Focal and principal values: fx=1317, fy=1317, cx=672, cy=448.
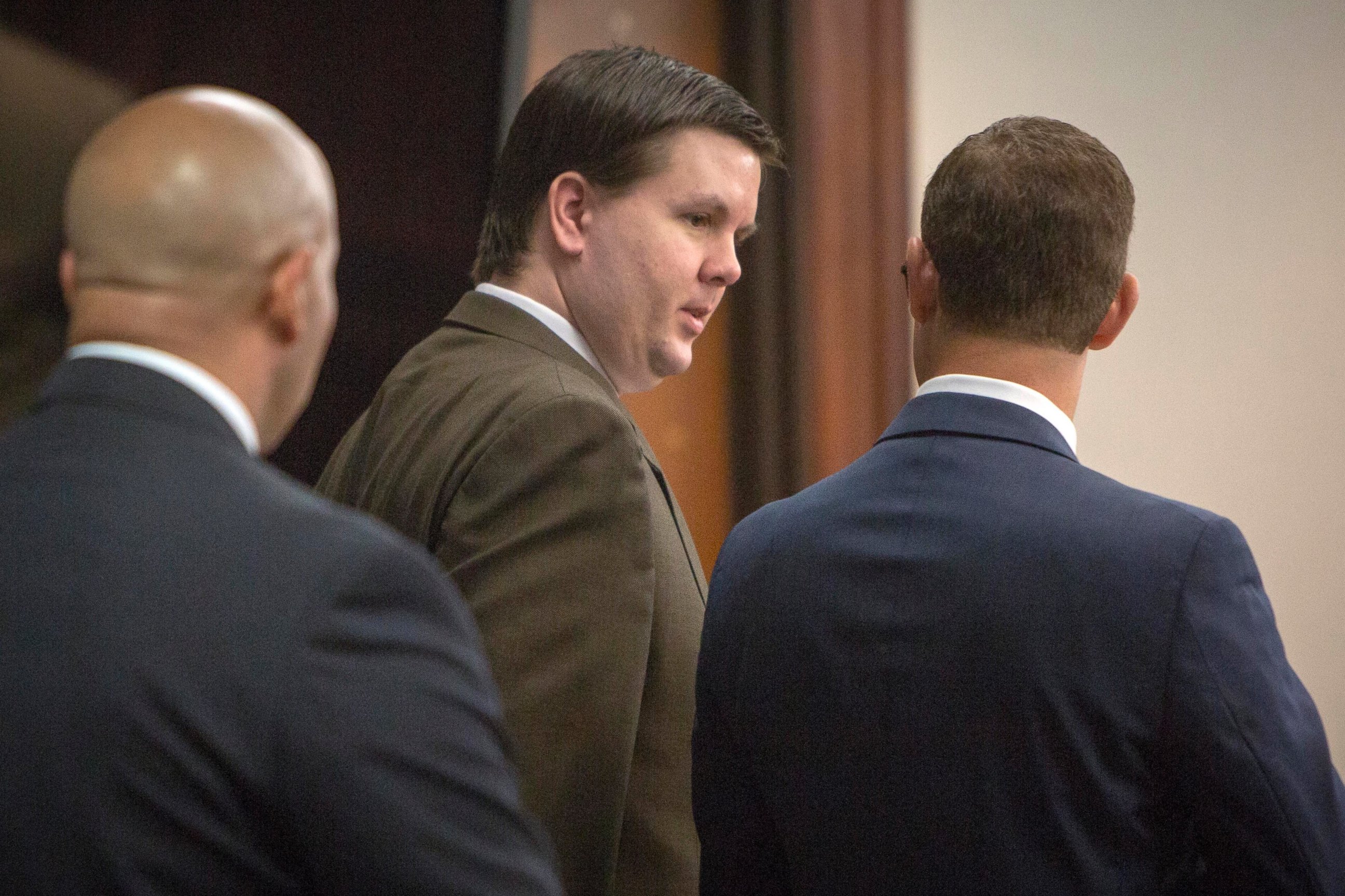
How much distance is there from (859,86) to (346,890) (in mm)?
2042

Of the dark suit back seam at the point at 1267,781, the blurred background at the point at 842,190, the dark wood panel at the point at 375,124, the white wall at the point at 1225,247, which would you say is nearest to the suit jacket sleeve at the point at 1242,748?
the dark suit back seam at the point at 1267,781

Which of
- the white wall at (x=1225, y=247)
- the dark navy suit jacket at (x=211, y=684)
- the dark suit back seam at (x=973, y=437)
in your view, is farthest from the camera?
the white wall at (x=1225, y=247)

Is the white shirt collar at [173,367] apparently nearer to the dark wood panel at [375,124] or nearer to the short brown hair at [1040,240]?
the short brown hair at [1040,240]

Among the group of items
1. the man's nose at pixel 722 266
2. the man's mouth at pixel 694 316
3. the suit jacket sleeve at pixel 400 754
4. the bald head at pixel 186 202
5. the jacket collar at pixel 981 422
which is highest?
the bald head at pixel 186 202

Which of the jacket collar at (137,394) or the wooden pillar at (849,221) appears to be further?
the wooden pillar at (849,221)

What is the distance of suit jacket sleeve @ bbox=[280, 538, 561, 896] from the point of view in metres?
0.64

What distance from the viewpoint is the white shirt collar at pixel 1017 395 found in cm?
105

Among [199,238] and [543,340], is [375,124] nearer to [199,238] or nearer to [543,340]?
[543,340]

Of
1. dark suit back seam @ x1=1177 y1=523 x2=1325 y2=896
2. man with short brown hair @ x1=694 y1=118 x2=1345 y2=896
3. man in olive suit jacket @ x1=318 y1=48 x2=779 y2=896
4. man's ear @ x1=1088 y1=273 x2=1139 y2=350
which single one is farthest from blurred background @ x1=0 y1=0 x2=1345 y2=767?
dark suit back seam @ x1=1177 y1=523 x2=1325 y2=896

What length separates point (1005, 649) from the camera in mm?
956

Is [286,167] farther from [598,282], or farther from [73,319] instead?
[598,282]

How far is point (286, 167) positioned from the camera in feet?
2.42

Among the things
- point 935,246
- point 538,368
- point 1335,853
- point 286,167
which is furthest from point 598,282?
point 1335,853

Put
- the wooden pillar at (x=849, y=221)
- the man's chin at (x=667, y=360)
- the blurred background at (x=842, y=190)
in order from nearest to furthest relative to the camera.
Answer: the man's chin at (x=667, y=360) → the blurred background at (x=842, y=190) → the wooden pillar at (x=849, y=221)
